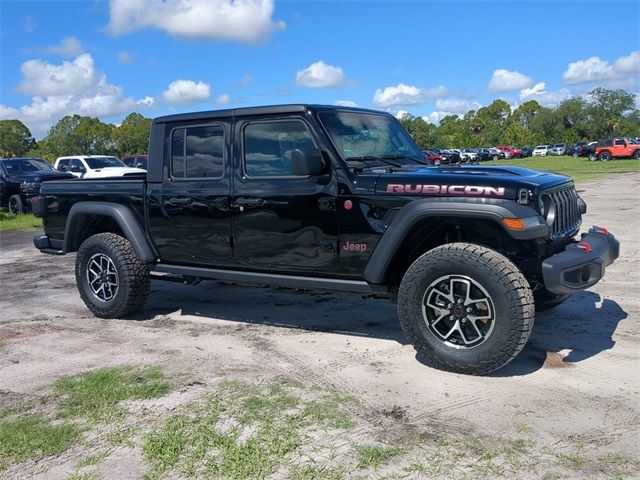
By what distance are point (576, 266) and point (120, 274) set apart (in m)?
4.06

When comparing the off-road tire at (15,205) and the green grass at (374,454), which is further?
the off-road tire at (15,205)

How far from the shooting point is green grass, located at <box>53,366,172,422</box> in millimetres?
3904

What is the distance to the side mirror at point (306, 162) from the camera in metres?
4.62

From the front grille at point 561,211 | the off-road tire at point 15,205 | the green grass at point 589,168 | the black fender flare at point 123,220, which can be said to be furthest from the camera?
the green grass at point 589,168

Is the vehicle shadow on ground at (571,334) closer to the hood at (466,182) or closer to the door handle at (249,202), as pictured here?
the hood at (466,182)

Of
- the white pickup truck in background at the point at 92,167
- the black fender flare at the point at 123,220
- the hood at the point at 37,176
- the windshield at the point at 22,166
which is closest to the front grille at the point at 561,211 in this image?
the black fender flare at the point at 123,220

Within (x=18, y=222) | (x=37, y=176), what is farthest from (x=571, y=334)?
(x=37, y=176)

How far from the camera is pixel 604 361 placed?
14.9 ft

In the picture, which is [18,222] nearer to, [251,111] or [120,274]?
[120,274]

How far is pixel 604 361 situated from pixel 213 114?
3.73 meters

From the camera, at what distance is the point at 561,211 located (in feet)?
15.0

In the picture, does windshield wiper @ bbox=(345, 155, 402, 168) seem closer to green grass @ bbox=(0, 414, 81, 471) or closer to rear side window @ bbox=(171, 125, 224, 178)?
rear side window @ bbox=(171, 125, 224, 178)

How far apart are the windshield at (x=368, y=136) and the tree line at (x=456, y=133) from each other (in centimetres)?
7687

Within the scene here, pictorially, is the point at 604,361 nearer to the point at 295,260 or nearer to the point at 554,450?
the point at 554,450
